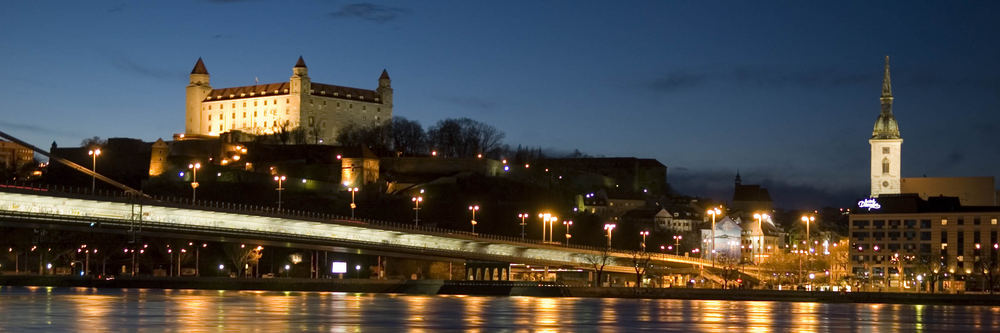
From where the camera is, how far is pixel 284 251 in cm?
12369

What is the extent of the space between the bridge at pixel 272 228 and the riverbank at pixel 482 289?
132 inches

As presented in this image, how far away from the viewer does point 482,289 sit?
85938 mm

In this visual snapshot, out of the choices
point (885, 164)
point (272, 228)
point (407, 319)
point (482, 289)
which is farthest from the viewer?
point (885, 164)

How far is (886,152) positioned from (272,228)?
106101mm

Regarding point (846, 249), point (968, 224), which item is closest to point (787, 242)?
point (846, 249)

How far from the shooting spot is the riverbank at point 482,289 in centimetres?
7731

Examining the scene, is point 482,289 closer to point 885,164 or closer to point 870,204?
point 870,204

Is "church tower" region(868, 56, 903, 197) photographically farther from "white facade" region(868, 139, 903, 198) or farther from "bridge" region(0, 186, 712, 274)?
"bridge" region(0, 186, 712, 274)

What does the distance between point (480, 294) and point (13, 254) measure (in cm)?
5713

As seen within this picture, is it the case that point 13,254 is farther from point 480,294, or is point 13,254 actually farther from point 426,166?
point 426,166

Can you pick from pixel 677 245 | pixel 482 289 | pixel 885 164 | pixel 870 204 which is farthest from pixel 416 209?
pixel 885 164

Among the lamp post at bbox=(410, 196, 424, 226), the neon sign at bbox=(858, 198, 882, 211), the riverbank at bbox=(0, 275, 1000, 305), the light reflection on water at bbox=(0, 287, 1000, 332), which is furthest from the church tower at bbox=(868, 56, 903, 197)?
the light reflection on water at bbox=(0, 287, 1000, 332)

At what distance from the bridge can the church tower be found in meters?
56.9

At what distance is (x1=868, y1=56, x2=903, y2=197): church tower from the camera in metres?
166
